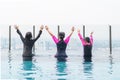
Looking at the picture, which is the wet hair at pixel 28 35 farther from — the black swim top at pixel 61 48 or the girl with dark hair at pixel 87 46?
the girl with dark hair at pixel 87 46

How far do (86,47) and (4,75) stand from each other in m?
5.86

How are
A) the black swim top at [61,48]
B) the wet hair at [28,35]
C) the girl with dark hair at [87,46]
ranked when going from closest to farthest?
Answer: the wet hair at [28,35] < the black swim top at [61,48] < the girl with dark hair at [87,46]

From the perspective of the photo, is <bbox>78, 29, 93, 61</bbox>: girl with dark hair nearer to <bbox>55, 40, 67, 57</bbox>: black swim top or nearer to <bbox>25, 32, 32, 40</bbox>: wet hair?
<bbox>55, 40, 67, 57</bbox>: black swim top

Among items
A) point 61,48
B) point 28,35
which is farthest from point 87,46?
point 28,35

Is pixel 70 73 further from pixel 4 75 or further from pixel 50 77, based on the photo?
pixel 4 75

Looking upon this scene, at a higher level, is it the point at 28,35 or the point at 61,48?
the point at 28,35

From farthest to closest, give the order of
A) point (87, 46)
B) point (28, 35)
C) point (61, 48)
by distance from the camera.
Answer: point (87, 46)
point (61, 48)
point (28, 35)

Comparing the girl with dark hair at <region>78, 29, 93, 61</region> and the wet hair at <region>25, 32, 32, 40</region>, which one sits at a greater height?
the wet hair at <region>25, 32, 32, 40</region>

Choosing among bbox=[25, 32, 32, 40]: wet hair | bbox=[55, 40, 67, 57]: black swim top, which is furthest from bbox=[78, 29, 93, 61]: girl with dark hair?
bbox=[25, 32, 32, 40]: wet hair

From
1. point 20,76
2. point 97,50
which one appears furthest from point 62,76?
point 97,50

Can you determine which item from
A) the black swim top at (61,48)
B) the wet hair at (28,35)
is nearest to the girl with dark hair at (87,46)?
the black swim top at (61,48)

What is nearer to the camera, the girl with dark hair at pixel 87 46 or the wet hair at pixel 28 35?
the wet hair at pixel 28 35

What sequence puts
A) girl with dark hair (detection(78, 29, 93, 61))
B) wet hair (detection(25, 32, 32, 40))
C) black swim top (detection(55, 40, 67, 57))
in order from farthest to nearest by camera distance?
girl with dark hair (detection(78, 29, 93, 61)), black swim top (detection(55, 40, 67, 57)), wet hair (detection(25, 32, 32, 40))

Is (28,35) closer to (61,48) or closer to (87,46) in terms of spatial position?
(61,48)
